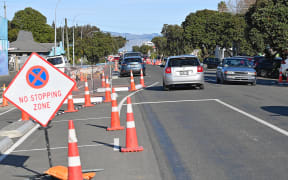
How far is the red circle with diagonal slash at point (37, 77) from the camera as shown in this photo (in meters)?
7.07

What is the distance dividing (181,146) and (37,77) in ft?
10.1

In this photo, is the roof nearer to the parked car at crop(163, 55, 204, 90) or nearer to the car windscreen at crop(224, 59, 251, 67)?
Result: the car windscreen at crop(224, 59, 251, 67)

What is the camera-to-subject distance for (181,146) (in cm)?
877

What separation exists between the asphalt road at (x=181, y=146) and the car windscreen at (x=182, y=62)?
713cm

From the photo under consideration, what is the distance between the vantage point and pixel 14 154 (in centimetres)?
909

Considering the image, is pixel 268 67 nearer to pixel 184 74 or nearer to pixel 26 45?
pixel 184 74

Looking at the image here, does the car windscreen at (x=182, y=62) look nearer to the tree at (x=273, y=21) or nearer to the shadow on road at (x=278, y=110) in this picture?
the shadow on road at (x=278, y=110)

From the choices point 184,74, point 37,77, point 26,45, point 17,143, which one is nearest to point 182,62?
point 184,74

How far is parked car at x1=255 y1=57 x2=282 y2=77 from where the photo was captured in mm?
36438

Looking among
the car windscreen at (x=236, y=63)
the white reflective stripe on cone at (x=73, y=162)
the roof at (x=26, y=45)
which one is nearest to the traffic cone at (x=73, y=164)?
the white reflective stripe on cone at (x=73, y=162)

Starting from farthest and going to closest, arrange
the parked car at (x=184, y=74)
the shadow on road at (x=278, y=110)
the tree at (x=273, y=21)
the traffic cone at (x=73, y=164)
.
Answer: the tree at (x=273, y=21) → the parked car at (x=184, y=74) → the shadow on road at (x=278, y=110) → the traffic cone at (x=73, y=164)

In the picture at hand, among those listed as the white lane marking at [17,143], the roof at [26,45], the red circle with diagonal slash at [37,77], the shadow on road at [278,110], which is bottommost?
the white lane marking at [17,143]

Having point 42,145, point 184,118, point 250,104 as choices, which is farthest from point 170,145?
point 250,104

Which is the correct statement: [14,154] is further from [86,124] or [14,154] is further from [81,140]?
[86,124]
